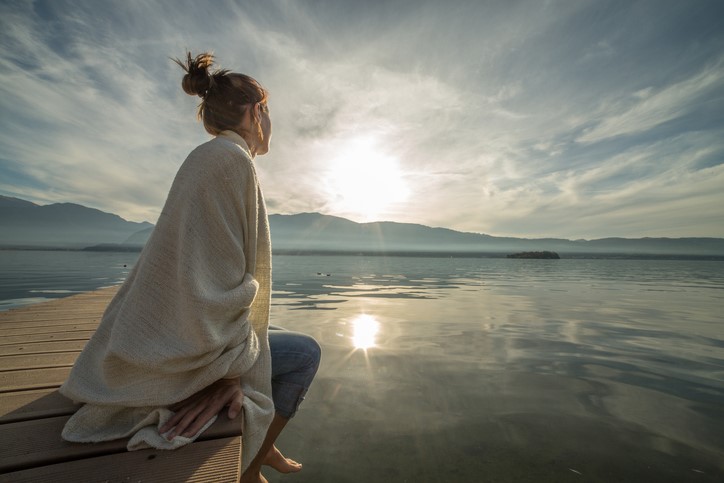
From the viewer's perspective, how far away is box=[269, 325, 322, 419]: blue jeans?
235 centimetres

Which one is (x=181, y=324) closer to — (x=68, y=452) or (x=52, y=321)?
(x=68, y=452)

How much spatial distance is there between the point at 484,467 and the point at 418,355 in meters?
2.85

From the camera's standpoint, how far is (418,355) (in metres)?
5.71

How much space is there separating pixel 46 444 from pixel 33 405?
70cm

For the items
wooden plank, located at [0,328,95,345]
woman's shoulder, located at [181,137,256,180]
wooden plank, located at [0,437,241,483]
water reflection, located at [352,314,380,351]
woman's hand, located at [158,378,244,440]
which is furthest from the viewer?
water reflection, located at [352,314,380,351]

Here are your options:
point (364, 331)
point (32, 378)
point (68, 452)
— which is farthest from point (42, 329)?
point (364, 331)

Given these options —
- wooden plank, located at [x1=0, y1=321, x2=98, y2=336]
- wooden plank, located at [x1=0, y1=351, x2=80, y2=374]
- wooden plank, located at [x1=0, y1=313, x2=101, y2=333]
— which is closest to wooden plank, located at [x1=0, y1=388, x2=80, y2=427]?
wooden plank, located at [x1=0, y1=351, x2=80, y2=374]

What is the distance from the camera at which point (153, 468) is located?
4.82 feet

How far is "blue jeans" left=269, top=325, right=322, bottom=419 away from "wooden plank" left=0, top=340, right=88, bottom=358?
107 inches

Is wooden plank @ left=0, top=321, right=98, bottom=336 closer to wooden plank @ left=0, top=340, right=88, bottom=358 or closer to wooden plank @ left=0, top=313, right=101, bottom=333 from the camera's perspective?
wooden plank @ left=0, top=313, right=101, bottom=333

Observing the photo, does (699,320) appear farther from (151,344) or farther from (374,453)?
(151,344)

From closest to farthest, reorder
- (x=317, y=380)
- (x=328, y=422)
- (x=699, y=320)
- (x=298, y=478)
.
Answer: (x=298, y=478) < (x=328, y=422) < (x=317, y=380) < (x=699, y=320)

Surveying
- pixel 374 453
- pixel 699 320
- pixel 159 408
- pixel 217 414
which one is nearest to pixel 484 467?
pixel 374 453

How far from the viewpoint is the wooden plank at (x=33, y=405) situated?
2006mm
